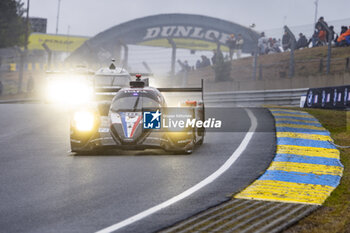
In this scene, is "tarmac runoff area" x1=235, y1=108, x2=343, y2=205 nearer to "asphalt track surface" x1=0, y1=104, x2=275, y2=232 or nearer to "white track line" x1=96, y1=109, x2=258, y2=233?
"asphalt track surface" x1=0, y1=104, x2=275, y2=232

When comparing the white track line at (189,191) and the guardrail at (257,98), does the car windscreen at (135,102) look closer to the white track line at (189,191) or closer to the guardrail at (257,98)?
the white track line at (189,191)

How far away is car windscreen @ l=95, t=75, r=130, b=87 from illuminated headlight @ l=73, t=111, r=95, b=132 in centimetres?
923

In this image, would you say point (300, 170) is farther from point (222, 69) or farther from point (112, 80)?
point (222, 69)

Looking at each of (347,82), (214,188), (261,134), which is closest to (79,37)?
(347,82)

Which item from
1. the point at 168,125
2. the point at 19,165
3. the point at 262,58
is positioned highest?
the point at 262,58

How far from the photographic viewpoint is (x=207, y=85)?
31938 mm

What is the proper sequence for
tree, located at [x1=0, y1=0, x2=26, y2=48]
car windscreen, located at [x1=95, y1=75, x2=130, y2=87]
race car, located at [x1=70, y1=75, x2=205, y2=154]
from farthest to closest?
1. tree, located at [x1=0, y1=0, x2=26, y2=48]
2. car windscreen, located at [x1=95, y1=75, x2=130, y2=87]
3. race car, located at [x1=70, y1=75, x2=205, y2=154]

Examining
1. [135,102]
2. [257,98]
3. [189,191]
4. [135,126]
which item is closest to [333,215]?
[189,191]

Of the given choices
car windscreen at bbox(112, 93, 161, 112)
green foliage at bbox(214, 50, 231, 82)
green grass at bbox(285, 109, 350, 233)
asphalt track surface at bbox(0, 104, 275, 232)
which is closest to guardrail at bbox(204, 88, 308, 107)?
green foliage at bbox(214, 50, 231, 82)

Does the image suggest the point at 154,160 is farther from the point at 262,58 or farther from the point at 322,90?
the point at 262,58

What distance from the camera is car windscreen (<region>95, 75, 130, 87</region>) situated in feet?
64.4

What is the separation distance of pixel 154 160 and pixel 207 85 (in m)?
22.6

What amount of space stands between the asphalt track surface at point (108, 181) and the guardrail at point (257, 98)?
1064 centimetres

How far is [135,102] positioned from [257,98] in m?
14.7
